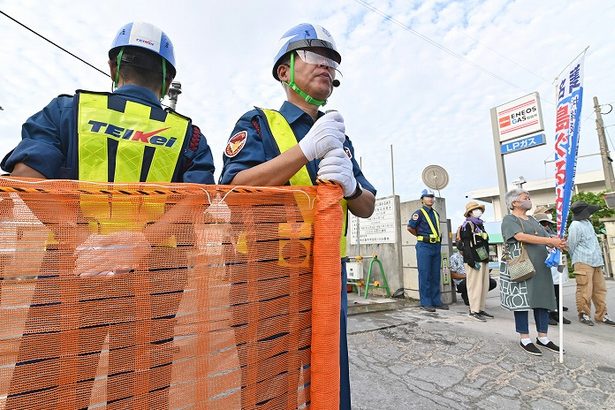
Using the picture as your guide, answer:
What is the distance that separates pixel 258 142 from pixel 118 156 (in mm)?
504

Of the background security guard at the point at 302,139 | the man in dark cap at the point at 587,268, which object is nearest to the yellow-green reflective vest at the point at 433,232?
the man in dark cap at the point at 587,268

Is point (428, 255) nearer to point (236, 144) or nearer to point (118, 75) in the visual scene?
point (236, 144)

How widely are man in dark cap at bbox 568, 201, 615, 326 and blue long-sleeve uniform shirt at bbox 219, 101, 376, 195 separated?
546 cm

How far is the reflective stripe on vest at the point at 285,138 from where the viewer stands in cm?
130

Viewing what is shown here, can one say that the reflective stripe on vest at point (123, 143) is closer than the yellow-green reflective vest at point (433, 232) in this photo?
Yes

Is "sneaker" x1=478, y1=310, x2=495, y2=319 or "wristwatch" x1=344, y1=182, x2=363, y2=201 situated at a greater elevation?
Result: "wristwatch" x1=344, y1=182, x2=363, y2=201

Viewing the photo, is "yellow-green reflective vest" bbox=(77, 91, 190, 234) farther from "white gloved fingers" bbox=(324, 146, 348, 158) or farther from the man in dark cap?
the man in dark cap

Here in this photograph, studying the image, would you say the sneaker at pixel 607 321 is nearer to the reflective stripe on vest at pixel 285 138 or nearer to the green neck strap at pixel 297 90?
the reflective stripe on vest at pixel 285 138

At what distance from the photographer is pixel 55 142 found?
3.91 feet

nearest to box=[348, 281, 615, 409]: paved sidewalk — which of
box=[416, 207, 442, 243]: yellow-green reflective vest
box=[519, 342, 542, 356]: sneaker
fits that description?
box=[519, 342, 542, 356]: sneaker

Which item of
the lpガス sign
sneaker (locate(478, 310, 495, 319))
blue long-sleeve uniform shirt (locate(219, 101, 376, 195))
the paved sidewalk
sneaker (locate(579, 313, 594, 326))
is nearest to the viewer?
blue long-sleeve uniform shirt (locate(219, 101, 376, 195))

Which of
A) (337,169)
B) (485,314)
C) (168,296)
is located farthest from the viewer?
(485,314)

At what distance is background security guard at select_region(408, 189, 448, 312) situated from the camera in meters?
5.82

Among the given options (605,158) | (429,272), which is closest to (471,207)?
(429,272)
